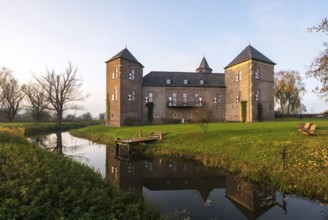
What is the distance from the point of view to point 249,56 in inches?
1268

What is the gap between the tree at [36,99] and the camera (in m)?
43.6

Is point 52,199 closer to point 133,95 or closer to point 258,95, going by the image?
point 133,95

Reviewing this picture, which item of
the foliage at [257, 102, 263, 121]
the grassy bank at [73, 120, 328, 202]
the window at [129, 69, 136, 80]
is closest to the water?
the grassy bank at [73, 120, 328, 202]

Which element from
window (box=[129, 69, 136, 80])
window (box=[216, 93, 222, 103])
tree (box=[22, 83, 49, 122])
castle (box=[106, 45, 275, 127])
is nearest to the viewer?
castle (box=[106, 45, 275, 127])

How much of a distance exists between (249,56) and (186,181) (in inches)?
1067

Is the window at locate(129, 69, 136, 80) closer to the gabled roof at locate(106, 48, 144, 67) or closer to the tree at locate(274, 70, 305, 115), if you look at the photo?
the gabled roof at locate(106, 48, 144, 67)

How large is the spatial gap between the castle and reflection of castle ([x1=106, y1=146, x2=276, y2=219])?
1874 cm

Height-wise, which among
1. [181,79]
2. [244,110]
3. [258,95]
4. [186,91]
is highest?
[181,79]

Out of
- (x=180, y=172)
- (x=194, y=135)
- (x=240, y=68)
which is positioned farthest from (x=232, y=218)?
(x=240, y=68)

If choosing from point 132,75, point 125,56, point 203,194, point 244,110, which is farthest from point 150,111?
point 203,194

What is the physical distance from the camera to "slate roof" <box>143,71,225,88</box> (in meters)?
37.4

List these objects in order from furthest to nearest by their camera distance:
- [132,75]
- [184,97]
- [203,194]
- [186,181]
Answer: [184,97] < [132,75] < [186,181] < [203,194]

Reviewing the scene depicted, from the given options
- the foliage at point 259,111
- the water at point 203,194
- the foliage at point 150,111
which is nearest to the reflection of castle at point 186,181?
the water at point 203,194

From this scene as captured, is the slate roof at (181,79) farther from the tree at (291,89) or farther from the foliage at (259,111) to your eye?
the tree at (291,89)
